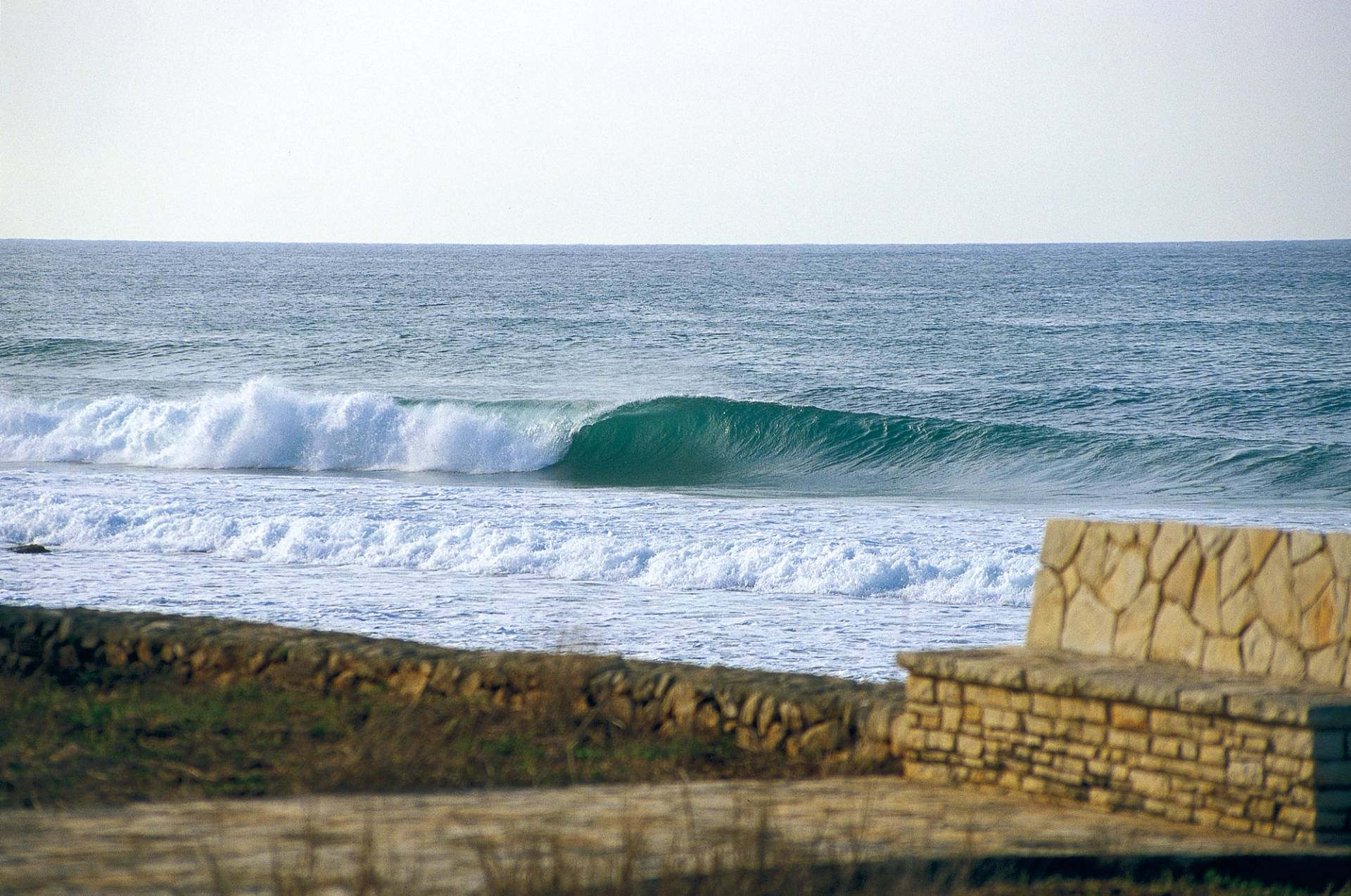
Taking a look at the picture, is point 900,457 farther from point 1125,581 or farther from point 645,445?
point 1125,581

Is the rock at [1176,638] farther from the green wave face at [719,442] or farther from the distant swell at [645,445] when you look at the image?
the green wave face at [719,442]

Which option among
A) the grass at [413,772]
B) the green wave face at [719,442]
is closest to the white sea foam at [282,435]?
the green wave face at [719,442]

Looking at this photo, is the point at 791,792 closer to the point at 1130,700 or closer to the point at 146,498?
the point at 1130,700

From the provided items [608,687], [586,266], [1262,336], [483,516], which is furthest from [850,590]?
[586,266]

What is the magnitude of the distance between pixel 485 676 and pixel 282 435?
18086 mm

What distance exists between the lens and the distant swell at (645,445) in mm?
21047

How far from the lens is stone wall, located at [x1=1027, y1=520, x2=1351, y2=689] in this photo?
479 cm

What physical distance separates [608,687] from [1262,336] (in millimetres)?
34870

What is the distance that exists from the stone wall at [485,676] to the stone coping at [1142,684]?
552 mm

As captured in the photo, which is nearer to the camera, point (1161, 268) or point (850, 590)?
point (850, 590)

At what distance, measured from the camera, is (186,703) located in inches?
255

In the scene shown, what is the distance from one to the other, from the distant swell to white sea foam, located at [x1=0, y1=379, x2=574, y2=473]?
3 cm

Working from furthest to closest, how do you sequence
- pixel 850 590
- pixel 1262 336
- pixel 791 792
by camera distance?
pixel 1262 336 < pixel 850 590 < pixel 791 792

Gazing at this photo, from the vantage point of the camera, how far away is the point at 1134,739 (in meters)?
4.82
